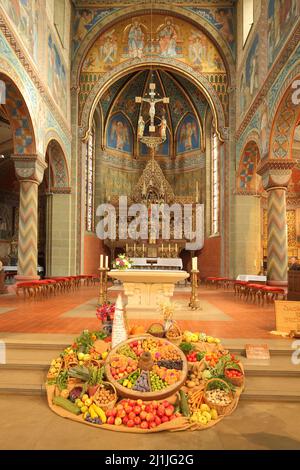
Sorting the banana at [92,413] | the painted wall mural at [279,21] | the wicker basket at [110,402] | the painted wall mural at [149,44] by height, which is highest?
the painted wall mural at [149,44]

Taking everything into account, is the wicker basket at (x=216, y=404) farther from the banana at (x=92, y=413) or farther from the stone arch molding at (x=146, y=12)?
the stone arch molding at (x=146, y=12)

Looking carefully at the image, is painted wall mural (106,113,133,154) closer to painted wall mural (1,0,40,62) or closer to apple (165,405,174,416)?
painted wall mural (1,0,40,62)

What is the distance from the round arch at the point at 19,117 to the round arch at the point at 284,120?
8.19m

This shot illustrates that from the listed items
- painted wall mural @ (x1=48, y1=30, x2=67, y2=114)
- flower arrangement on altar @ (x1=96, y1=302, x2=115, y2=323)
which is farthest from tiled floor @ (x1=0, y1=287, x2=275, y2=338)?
painted wall mural @ (x1=48, y1=30, x2=67, y2=114)

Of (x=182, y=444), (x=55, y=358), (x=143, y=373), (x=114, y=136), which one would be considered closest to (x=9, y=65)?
(x=55, y=358)

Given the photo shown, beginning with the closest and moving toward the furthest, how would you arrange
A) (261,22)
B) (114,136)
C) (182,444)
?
1. (182,444)
2. (261,22)
3. (114,136)

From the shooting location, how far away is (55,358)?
5.95 metres

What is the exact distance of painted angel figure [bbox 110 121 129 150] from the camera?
1020 inches

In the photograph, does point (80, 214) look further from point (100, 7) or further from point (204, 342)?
point (204, 342)

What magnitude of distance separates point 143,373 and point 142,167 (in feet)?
75.1

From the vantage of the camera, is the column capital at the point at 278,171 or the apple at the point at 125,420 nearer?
the apple at the point at 125,420

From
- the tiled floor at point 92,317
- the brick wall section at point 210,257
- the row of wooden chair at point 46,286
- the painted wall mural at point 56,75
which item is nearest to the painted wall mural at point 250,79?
the brick wall section at point 210,257

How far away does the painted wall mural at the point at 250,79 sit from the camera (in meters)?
16.1

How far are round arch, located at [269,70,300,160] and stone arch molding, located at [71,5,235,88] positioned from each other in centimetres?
767
